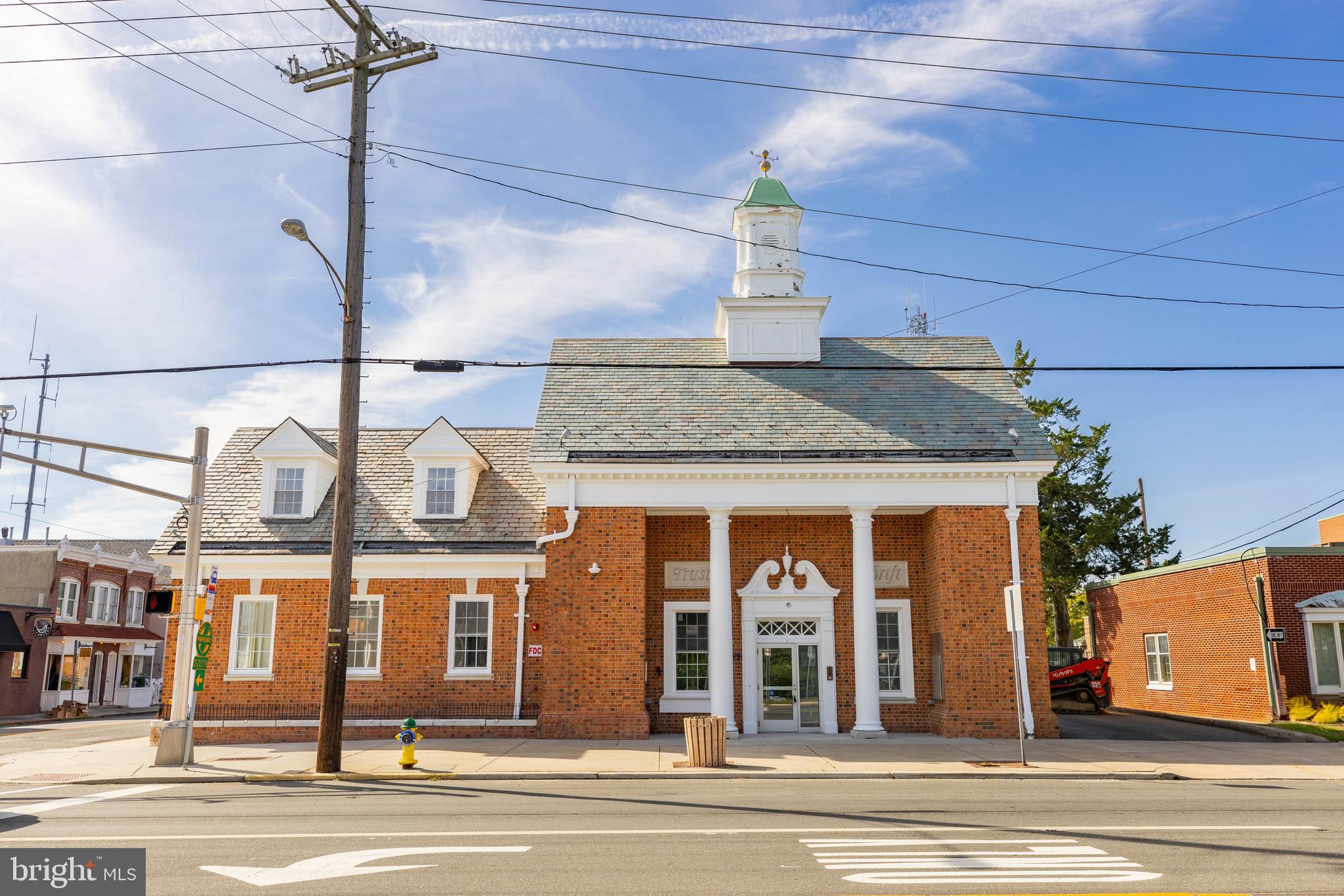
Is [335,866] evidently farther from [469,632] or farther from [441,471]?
[441,471]

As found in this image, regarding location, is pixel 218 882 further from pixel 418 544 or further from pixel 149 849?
pixel 418 544

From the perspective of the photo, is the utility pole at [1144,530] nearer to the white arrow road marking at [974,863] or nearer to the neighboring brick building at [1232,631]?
the neighboring brick building at [1232,631]

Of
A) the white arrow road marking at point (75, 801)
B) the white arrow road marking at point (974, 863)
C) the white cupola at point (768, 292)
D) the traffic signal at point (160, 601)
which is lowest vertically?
the white arrow road marking at point (75, 801)

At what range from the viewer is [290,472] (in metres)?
24.5

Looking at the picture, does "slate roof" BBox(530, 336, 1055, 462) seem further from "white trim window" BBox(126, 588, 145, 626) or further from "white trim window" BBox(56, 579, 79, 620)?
"white trim window" BBox(126, 588, 145, 626)

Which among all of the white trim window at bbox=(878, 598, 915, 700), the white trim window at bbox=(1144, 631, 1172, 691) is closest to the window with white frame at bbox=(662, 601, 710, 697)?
the white trim window at bbox=(878, 598, 915, 700)

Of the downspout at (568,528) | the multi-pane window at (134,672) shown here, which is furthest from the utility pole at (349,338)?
the multi-pane window at (134,672)

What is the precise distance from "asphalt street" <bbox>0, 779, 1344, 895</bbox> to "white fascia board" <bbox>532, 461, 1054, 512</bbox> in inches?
300

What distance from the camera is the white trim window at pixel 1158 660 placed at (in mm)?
28906

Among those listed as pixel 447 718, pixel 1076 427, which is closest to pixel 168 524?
pixel 447 718

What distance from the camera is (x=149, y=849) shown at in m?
9.70

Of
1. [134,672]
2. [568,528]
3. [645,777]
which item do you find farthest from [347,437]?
[134,672]

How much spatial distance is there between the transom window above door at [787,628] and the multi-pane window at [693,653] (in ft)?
4.36

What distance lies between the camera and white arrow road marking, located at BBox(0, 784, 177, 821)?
12453 millimetres
